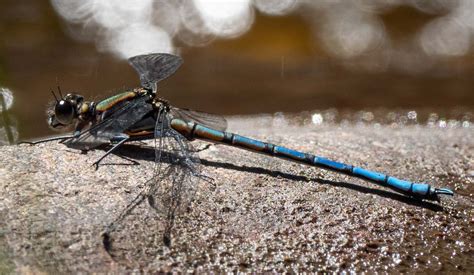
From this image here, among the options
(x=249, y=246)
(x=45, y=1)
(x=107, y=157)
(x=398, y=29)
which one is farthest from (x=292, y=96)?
(x=45, y=1)

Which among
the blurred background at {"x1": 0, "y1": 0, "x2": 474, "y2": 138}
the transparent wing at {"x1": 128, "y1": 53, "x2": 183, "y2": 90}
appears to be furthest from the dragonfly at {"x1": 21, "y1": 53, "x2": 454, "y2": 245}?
the blurred background at {"x1": 0, "y1": 0, "x2": 474, "y2": 138}

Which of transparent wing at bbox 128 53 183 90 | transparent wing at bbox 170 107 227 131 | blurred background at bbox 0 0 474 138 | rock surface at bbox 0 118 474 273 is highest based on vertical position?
blurred background at bbox 0 0 474 138

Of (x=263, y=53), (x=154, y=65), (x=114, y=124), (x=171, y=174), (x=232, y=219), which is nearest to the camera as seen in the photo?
(x=232, y=219)

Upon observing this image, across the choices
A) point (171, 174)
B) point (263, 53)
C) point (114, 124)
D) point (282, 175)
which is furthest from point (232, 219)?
point (263, 53)

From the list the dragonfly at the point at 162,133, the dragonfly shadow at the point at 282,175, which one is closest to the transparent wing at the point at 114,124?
the dragonfly at the point at 162,133

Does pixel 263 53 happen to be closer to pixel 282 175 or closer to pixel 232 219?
pixel 282 175

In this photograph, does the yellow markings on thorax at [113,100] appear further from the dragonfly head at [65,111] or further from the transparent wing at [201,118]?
the transparent wing at [201,118]

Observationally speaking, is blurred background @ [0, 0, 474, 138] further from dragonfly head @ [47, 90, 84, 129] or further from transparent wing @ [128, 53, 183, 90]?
transparent wing @ [128, 53, 183, 90]
